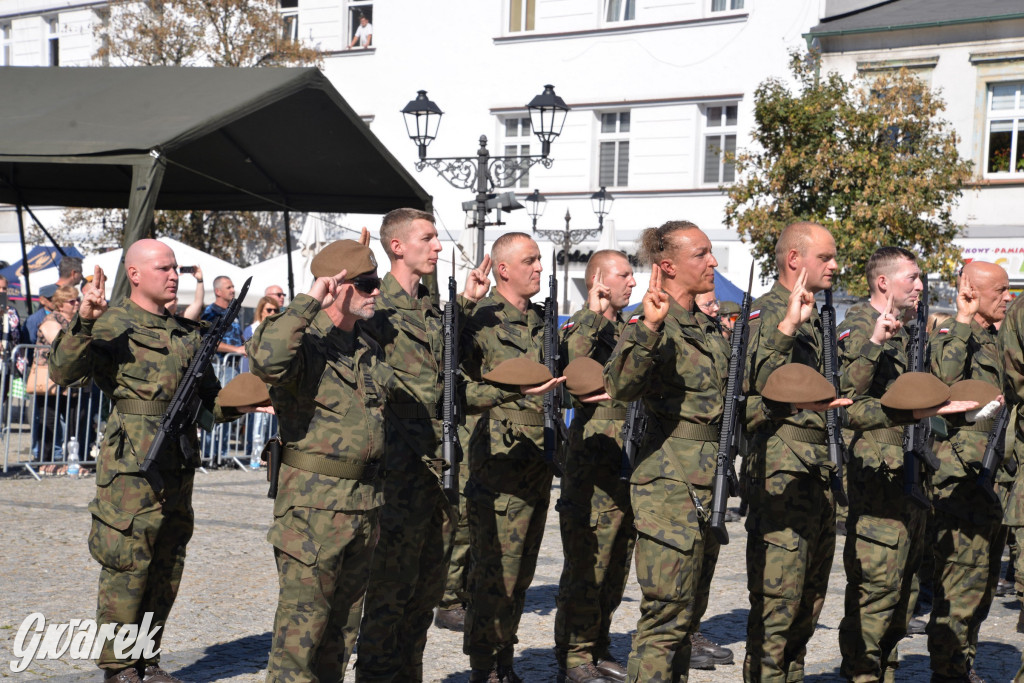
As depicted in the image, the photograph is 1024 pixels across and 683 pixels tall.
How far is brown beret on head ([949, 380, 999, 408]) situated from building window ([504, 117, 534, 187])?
73.6 feet

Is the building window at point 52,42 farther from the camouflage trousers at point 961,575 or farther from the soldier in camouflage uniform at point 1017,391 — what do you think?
the soldier in camouflage uniform at point 1017,391

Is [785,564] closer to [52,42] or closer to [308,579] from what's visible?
[308,579]

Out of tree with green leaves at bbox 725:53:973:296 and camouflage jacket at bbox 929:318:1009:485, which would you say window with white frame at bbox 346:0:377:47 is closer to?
tree with green leaves at bbox 725:53:973:296

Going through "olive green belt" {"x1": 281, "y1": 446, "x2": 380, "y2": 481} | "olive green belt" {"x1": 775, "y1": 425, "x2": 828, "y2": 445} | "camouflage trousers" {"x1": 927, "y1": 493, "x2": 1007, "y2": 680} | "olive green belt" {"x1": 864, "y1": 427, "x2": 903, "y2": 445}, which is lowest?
"camouflage trousers" {"x1": 927, "y1": 493, "x2": 1007, "y2": 680}

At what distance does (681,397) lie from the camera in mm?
5055

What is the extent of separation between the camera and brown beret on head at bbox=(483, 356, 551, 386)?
205 inches

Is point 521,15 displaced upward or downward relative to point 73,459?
upward

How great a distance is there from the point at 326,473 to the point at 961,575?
3501mm

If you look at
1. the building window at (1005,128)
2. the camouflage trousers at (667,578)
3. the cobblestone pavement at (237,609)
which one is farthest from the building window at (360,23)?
the camouflage trousers at (667,578)

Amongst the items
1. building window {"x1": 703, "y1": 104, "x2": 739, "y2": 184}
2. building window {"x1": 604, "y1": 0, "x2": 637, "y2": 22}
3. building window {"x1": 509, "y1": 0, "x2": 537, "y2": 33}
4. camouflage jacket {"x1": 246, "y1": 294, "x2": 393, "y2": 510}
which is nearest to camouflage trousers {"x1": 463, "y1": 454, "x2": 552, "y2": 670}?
camouflage jacket {"x1": 246, "y1": 294, "x2": 393, "y2": 510}

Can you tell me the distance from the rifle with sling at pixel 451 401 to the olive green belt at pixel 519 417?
0.62 meters

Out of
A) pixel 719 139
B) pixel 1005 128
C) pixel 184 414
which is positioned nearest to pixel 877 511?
pixel 184 414

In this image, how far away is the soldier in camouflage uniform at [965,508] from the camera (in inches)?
240

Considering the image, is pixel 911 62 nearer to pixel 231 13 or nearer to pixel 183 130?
pixel 231 13
